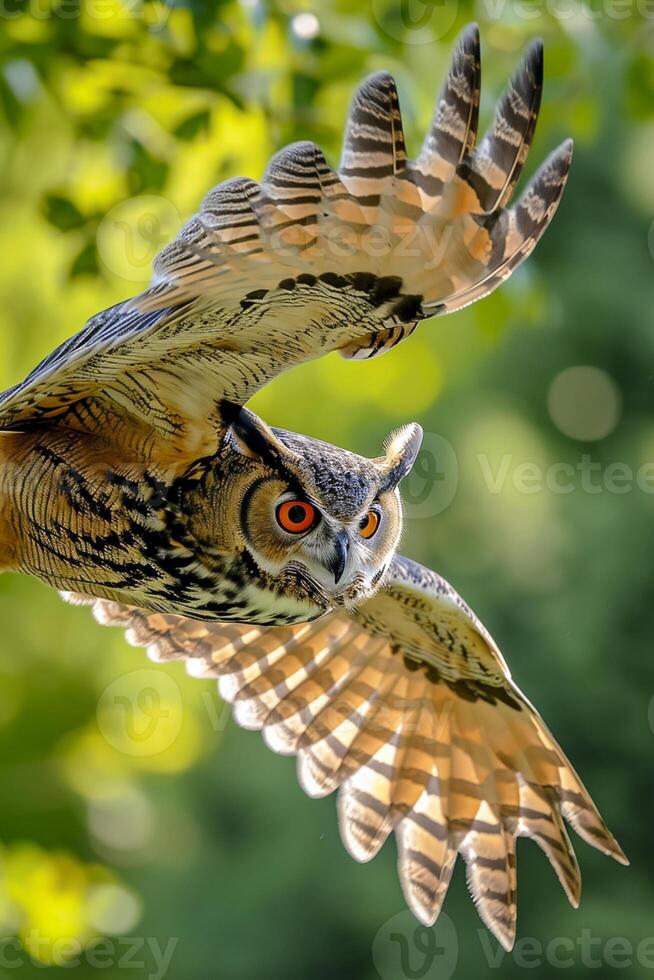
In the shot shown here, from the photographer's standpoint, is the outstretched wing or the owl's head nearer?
the outstretched wing

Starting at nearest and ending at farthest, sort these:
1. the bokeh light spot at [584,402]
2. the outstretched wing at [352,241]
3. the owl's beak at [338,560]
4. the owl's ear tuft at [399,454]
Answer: the outstretched wing at [352,241], the owl's beak at [338,560], the owl's ear tuft at [399,454], the bokeh light spot at [584,402]

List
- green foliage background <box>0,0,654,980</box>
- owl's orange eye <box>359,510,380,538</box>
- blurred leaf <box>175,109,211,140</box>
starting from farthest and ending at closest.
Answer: green foliage background <box>0,0,654,980</box>
blurred leaf <box>175,109,211,140</box>
owl's orange eye <box>359,510,380,538</box>

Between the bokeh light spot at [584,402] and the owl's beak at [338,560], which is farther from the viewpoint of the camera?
the bokeh light spot at [584,402]

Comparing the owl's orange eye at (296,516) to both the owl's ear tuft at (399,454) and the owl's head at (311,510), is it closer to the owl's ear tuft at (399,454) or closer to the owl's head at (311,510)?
the owl's head at (311,510)

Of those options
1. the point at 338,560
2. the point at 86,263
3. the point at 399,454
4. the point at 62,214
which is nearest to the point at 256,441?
the point at 338,560

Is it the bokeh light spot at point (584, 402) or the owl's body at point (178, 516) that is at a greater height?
the bokeh light spot at point (584, 402)

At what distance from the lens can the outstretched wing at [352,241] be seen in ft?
5.37

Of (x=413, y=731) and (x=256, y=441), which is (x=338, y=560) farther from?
(x=413, y=731)

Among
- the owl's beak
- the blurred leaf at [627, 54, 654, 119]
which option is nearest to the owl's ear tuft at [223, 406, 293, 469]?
the owl's beak

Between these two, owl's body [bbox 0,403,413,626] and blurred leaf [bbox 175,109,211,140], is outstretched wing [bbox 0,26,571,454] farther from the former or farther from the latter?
blurred leaf [bbox 175,109,211,140]

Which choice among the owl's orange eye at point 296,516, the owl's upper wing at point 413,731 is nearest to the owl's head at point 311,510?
the owl's orange eye at point 296,516

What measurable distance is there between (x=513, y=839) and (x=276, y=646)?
0.82m

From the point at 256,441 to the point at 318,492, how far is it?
17 centimetres

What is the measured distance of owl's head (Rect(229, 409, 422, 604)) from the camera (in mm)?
2236
